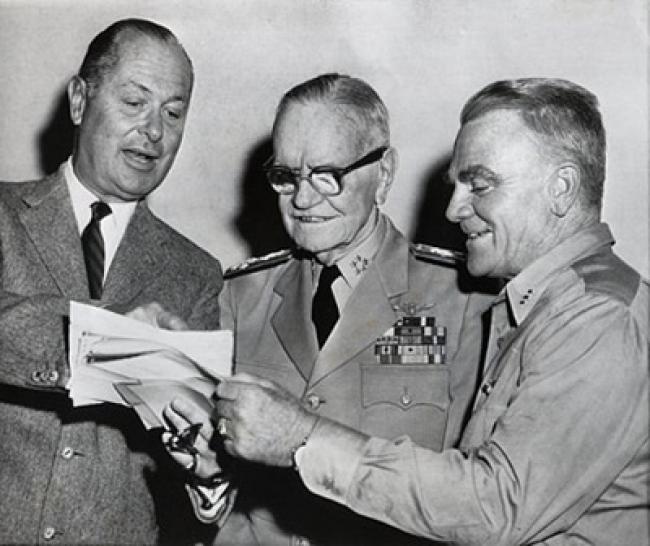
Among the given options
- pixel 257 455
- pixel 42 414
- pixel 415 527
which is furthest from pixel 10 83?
pixel 415 527

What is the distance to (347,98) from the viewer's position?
2543mm

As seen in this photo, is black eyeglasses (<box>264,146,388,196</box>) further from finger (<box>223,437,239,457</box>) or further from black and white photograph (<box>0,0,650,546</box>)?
finger (<box>223,437,239,457</box>)

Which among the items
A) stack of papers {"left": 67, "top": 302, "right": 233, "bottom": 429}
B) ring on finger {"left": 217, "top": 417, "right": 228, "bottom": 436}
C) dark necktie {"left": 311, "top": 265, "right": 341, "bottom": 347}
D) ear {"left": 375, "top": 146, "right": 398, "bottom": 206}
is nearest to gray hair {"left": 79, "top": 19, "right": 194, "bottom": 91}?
ear {"left": 375, "top": 146, "right": 398, "bottom": 206}

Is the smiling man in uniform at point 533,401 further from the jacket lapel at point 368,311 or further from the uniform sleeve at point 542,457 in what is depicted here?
the jacket lapel at point 368,311

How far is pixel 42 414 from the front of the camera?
2381 mm

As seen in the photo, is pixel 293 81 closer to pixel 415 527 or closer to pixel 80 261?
pixel 80 261

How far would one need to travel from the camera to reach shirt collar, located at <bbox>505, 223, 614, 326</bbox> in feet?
6.55

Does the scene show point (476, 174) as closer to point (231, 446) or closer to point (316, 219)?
point (316, 219)

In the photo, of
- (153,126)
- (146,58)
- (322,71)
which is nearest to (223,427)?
(153,126)

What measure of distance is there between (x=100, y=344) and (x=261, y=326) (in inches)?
29.6

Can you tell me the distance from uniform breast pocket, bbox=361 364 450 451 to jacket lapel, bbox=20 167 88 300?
80 centimetres

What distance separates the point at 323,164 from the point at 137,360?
0.78m

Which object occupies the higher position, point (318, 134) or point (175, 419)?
point (318, 134)

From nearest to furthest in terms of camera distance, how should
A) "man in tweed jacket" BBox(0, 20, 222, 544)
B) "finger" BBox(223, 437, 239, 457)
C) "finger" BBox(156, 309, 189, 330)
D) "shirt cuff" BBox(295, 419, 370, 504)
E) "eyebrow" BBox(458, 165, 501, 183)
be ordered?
"shirt cuff" BBox(295, 419, 370, 504)
"finger" BBox(223, 437, 239, 457)
"eyebrow" BBox(458, 165, 501, 183)
"finger" BBox(156, 309, 189, 330)
"man in tweed jacket" BBox(0, 20, 222, 544)
